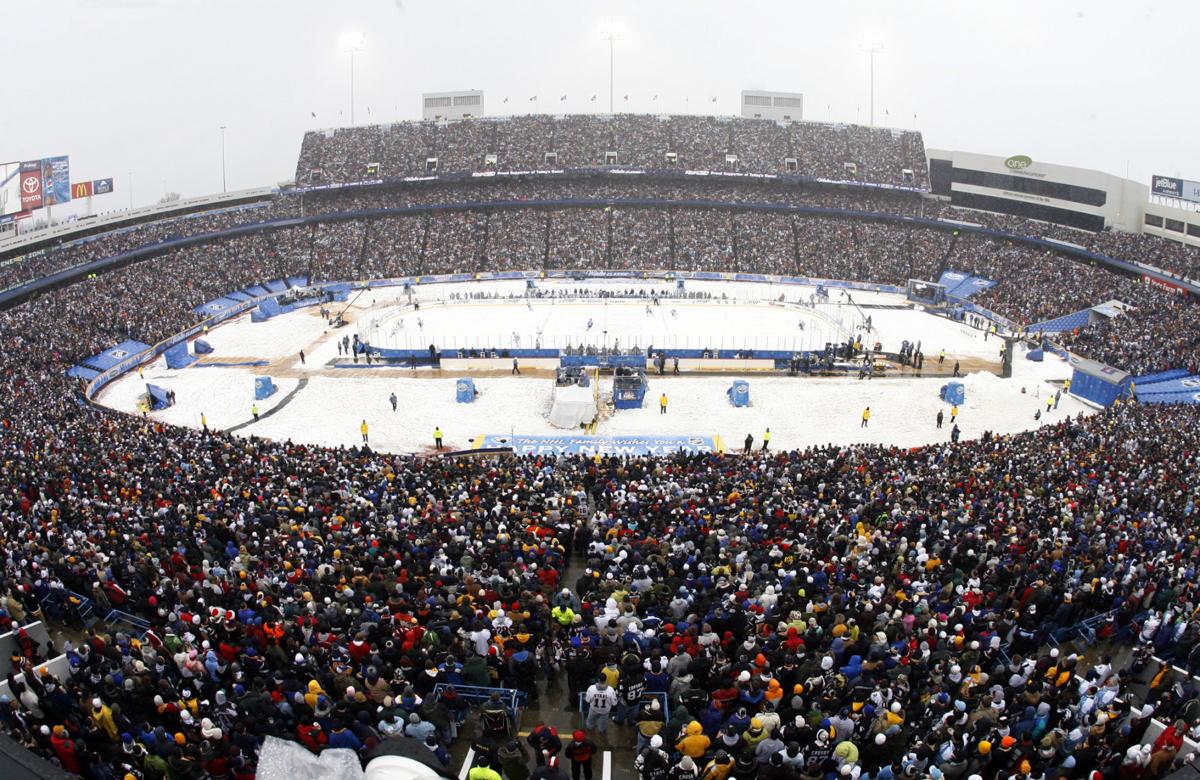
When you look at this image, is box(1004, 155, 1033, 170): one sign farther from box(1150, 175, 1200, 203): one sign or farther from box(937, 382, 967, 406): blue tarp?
box(937, 382, 967, 406): blue tarp

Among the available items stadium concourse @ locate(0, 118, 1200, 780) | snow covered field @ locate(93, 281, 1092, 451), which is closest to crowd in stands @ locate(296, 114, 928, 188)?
snow covered field @ locate(93, 281, 1092, 451)

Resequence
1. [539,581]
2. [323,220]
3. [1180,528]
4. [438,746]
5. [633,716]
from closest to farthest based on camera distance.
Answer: [438,746] → [633,716] → [539,581] → [1180,528] → [323,220]

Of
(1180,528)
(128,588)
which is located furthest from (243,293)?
(1180,528)

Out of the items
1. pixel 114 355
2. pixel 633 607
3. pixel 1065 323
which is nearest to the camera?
pixel 633 607

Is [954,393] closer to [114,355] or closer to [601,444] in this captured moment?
[601,444]

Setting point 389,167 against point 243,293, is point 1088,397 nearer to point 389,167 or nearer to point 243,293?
point 243,293

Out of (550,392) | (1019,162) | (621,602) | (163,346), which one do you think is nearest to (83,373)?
(163,346)

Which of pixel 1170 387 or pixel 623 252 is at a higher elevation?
pixel 623 252
